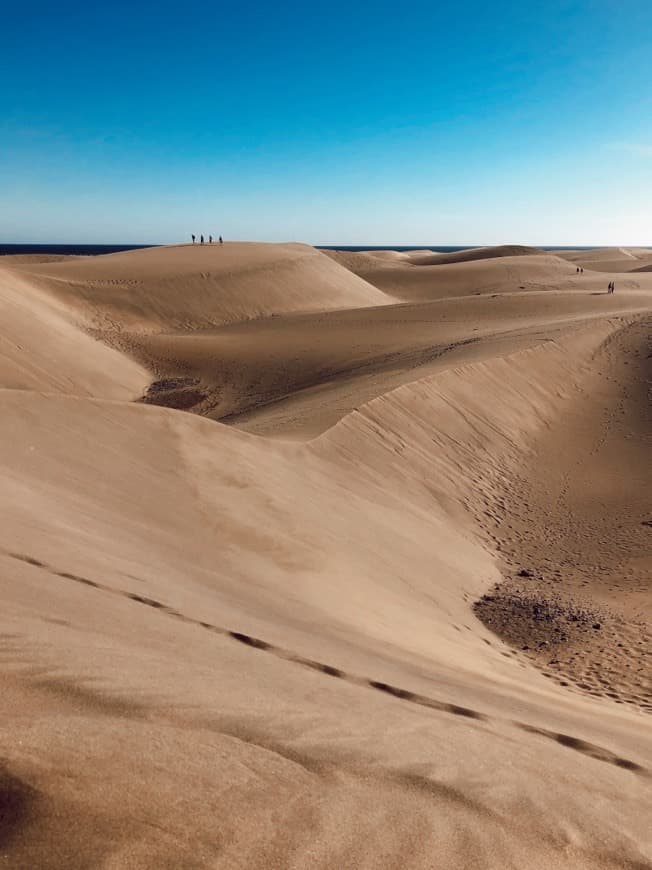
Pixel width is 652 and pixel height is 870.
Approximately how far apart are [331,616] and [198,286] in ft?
104

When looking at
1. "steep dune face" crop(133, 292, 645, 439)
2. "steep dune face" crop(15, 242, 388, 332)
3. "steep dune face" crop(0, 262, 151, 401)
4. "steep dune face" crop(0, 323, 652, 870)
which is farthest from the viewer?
"steep dune face" crop(15, 242, 388, 332)

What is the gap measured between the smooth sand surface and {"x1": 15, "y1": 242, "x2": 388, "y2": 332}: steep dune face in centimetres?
1023

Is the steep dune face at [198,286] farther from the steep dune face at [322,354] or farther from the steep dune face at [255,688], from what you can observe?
the steep dune face at [255,688]

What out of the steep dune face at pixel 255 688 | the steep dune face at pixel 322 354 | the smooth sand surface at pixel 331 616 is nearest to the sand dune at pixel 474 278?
the steep dune face at pixel 322 354

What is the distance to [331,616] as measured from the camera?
6254 millimetres

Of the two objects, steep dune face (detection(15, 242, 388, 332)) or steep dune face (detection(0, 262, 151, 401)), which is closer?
steep dune face (detection(0, 262, 151, 401))

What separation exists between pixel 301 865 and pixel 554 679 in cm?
516

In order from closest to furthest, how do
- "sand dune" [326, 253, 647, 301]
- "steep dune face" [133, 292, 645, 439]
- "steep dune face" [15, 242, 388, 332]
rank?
"steep dune face" [133, 292, 645, 439] → "steep dune face" [15, 242, 388, 332] → "sand dune" [326, 253, 647, 301]

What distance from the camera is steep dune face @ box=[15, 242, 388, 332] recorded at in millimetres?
31156

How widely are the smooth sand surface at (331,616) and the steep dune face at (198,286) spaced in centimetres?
1023

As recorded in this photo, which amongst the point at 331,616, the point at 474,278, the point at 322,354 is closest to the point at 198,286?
the point at 322,354

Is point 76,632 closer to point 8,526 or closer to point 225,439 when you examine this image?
point 8,526

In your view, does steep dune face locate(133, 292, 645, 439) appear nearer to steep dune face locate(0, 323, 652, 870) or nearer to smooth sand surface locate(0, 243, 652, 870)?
smooth sand surface locate(0, 243, 652, 870)

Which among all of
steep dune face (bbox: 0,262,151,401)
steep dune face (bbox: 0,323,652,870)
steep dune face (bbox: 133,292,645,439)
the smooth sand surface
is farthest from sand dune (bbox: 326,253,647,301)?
steep dune face (bbox: 0,323,652,870)
